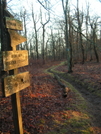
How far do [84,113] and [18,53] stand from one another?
451 cm

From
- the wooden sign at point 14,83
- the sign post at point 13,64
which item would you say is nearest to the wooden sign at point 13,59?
the sign post at point 13,64

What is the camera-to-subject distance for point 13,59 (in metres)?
3.12

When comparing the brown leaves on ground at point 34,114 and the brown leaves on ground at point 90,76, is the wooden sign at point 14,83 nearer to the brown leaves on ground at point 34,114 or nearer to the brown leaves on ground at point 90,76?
the brown leaves on ground at point 34,114

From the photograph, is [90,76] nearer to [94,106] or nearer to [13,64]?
[94,106]

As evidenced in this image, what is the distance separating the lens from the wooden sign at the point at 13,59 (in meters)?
2.88

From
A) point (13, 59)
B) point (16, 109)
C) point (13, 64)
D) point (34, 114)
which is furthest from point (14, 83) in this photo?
point (34, 114)

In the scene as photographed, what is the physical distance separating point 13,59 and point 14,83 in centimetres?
59

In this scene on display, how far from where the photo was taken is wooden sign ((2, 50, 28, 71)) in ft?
9.46

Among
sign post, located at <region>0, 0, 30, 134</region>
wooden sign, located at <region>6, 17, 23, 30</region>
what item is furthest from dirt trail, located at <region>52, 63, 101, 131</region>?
wooden sign, located at <region>6, 17, 23, 30</region>

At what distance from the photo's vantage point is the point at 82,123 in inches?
204

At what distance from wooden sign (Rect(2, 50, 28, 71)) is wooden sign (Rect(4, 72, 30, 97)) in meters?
0.26

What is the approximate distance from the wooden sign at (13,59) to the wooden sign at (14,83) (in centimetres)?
26

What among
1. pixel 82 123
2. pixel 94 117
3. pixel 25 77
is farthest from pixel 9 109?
pixel 94 117

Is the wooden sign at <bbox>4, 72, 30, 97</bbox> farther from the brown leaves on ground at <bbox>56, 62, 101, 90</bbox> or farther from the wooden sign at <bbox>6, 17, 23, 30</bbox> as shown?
the brown leaves on ground at <bbox>56, 62, 101, 90</bbox>
